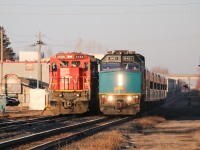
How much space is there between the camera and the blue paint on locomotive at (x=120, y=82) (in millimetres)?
27656

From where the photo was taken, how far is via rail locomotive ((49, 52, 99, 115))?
28.3 metres

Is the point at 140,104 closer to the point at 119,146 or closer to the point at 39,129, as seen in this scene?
the point at 39,129

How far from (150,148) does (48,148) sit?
128 inches

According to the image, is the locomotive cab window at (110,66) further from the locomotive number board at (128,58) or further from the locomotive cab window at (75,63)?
the locomotive cab window at (75,63)

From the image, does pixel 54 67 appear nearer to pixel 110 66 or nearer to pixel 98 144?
pixel 110 66

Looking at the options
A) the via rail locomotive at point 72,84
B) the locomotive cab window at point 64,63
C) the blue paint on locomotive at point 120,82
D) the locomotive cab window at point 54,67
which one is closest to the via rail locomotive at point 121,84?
the blue paint on locomotive at point 120,82

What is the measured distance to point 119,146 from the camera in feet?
48.1

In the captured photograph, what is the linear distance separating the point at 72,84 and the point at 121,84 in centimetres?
333

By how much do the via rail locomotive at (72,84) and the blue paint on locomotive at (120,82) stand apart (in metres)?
1.05

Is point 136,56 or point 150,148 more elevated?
point 136,56

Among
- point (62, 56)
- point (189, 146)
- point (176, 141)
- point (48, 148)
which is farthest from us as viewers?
point (62, 56)

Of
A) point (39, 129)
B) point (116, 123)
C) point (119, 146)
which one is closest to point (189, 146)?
point (119, 146)

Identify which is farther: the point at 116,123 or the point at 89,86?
the point at 89,86

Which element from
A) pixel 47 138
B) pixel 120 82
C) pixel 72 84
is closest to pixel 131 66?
pixel 120 82
